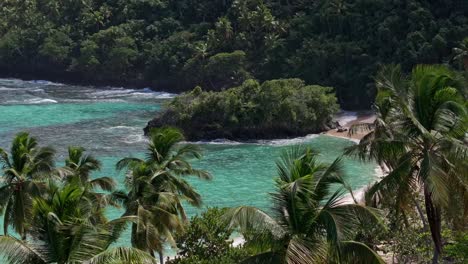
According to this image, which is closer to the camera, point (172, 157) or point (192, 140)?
point (172, 157)

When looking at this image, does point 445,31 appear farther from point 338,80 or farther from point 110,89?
point 110,89

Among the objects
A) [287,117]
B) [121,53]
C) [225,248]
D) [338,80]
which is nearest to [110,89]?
[121,53]

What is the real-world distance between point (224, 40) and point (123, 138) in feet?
119

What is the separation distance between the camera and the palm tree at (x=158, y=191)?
2014 cm

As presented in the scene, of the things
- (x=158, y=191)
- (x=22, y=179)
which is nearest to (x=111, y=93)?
(x=22, y=179)

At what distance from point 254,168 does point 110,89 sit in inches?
2162

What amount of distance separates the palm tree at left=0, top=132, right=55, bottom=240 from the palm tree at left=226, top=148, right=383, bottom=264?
9092 mm

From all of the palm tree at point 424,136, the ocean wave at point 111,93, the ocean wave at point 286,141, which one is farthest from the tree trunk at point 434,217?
the ocean wave at point 111,93

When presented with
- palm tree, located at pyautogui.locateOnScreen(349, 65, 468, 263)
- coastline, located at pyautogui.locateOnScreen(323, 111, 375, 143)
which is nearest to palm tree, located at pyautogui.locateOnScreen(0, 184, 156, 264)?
palm tree, located at pyautogui.locateOnScreen(349, 65, 468, 263)

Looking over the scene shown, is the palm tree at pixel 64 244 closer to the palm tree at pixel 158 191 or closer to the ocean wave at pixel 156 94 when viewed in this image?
the palm tree at pixel 158 191

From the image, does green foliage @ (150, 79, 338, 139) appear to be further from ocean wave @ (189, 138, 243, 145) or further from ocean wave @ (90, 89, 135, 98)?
ocean wave @ (90, 89, 135, 98)

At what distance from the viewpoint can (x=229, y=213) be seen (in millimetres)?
14438

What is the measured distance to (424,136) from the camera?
16984 mm

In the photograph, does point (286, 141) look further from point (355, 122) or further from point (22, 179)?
point (22, 179)
